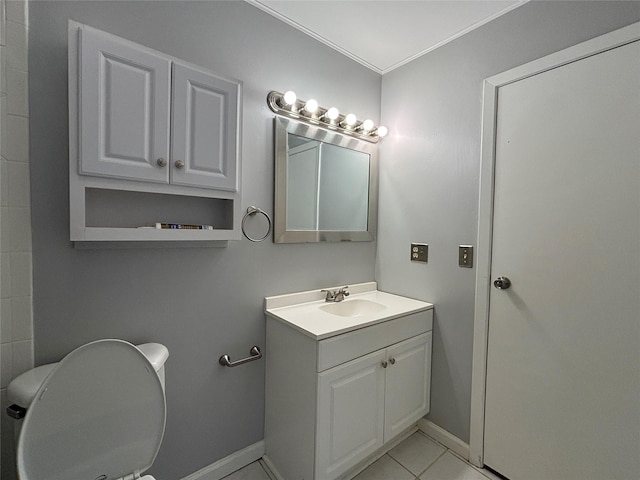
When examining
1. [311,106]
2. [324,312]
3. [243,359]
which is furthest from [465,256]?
[243,359]

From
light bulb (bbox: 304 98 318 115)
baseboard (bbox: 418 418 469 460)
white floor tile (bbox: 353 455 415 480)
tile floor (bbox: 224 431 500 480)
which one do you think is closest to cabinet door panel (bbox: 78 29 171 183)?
light bulb (bbox: 304 98 318 115)

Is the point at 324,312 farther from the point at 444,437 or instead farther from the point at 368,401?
the point at 444,437

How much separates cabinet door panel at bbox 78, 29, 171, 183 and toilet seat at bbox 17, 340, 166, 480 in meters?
0.59

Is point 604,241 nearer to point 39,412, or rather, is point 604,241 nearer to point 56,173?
point 39,412

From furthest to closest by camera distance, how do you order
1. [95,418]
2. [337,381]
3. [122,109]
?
[337,381], [122,109], [95,418]

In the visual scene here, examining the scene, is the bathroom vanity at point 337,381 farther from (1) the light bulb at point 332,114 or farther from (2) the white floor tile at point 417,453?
(1) the light bulb at point 332,114

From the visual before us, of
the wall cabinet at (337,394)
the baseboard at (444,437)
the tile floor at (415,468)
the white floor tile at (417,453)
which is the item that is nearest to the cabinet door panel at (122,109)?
the wall cabinet at (337,394)

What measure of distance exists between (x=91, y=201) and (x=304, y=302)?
3.64 ft

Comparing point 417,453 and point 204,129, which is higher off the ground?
point 204,129

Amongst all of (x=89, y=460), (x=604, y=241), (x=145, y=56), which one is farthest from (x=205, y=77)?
(x=604, y=241)

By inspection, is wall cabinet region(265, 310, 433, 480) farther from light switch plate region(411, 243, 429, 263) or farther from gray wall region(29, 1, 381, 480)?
light switch plate region(411, 243, 429, 263)

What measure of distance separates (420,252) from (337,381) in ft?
3.11

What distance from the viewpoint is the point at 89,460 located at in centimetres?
85

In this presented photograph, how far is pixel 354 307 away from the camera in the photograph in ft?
6.05
